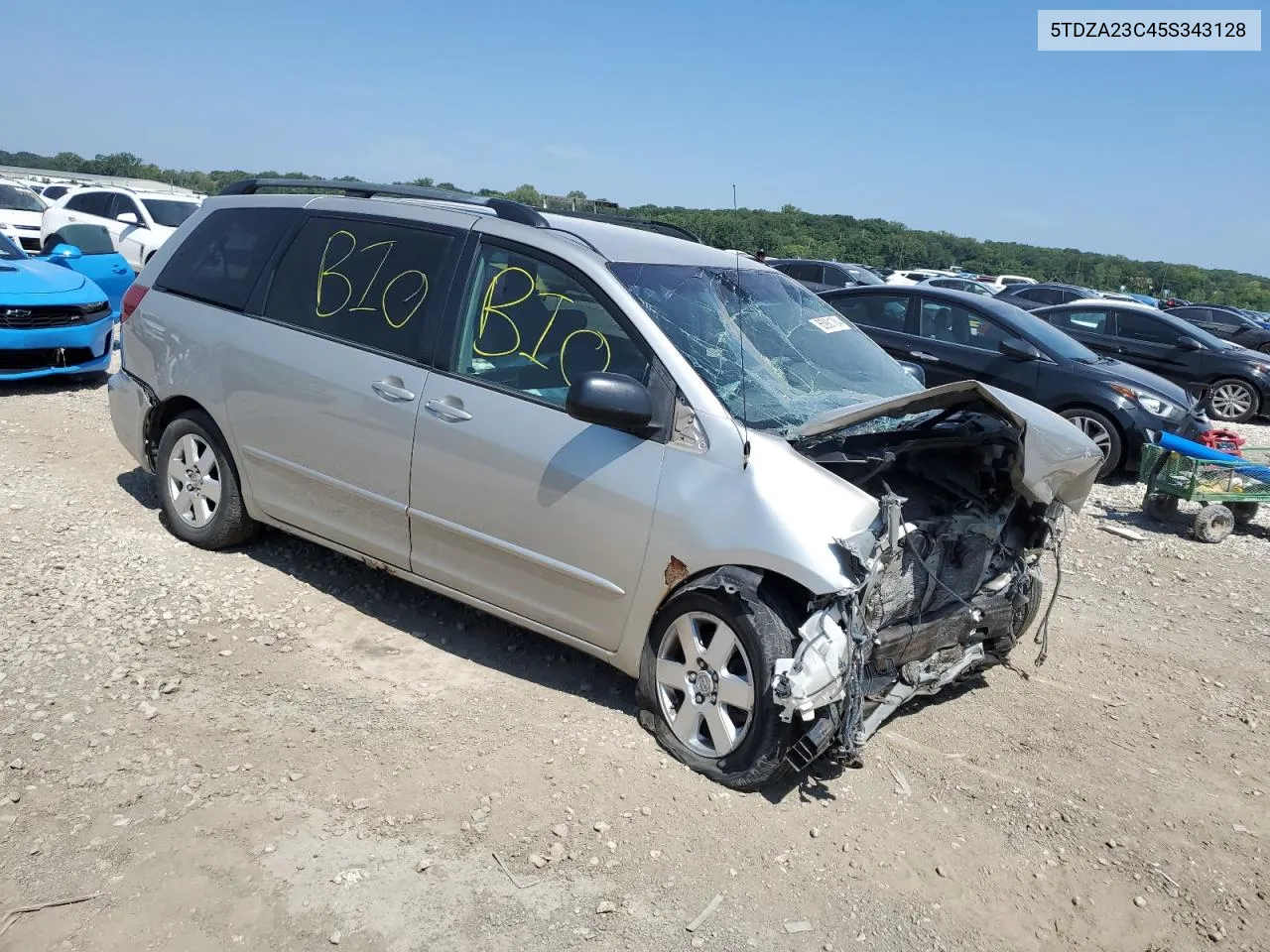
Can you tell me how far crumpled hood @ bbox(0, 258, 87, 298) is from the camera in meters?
8.24

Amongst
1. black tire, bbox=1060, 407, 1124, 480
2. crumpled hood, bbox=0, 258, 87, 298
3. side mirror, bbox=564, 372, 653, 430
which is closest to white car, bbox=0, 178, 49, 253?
crumpled hood, bbox=0, 258, 87, 298

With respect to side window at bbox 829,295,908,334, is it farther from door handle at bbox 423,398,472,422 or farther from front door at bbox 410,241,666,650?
door handle at bbox 423,398,472,422

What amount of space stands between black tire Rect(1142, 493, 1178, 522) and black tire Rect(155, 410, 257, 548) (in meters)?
6.62

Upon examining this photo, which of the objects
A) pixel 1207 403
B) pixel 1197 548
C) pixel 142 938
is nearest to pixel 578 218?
pixel 142 938

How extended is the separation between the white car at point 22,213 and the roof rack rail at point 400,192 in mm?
13106

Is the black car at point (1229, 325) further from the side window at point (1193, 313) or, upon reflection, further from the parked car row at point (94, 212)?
the parked car row at point (94, 212)

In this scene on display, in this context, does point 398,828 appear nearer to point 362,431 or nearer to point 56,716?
point 56,716

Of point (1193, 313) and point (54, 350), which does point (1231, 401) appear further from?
point (54, 350)

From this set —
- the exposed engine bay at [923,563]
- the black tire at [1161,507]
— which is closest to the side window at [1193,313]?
the black tire at [1161,507]

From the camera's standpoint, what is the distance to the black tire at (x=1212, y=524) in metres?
7.55

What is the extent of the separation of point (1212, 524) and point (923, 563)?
16.0 feet

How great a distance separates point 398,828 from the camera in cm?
325

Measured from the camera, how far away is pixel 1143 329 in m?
13.5

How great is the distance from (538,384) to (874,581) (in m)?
1.50
